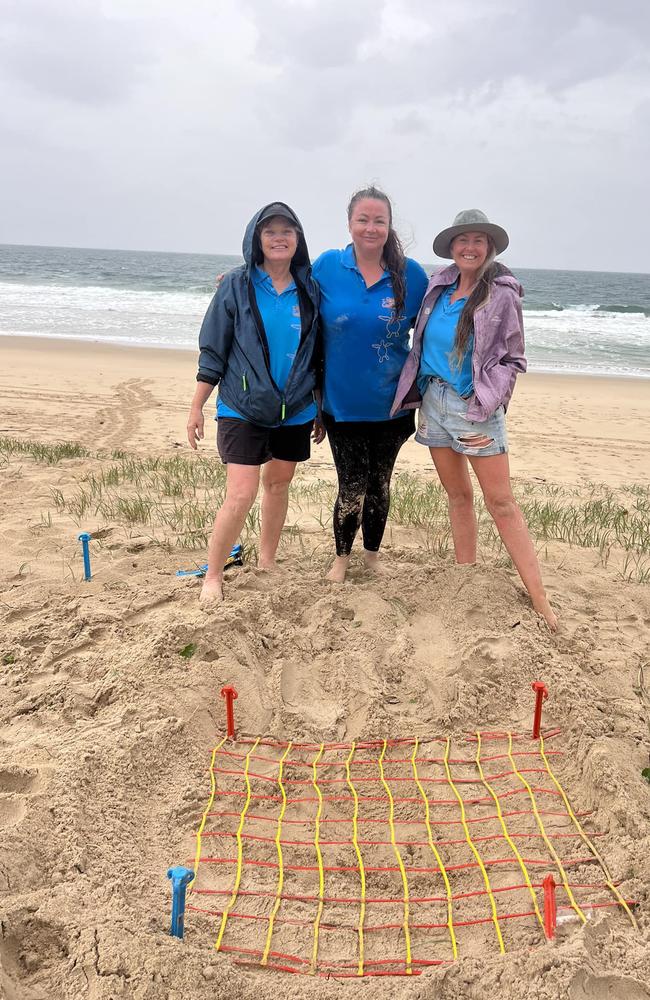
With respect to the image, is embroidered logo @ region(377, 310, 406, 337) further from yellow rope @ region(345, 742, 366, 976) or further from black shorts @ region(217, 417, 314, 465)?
yellow rope @ region(345, 742, 366, 976)

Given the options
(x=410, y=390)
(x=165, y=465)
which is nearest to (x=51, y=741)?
(x=410, y=390)

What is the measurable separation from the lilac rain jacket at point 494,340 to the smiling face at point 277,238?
65 cm

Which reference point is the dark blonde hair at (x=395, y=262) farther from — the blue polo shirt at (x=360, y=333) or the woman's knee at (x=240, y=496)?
the woman's knee at (x=240, y=496)

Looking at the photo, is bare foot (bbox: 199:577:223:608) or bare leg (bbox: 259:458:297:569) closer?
bare foot (bbox: 199:577:223:608)

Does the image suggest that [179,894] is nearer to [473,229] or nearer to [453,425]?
[453,425]

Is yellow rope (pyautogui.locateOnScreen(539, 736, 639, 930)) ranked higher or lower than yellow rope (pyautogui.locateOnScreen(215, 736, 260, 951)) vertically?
higher

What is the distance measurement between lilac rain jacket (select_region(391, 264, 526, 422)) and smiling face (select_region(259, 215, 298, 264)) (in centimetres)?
65

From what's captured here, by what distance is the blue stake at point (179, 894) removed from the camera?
1741mm

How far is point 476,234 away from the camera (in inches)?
121

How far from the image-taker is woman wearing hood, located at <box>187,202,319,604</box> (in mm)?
3197

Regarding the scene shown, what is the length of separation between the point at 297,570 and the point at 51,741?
165 cm

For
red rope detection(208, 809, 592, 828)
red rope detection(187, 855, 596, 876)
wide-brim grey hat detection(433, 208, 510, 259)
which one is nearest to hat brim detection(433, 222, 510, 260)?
wide-brim grey hat detection(433, 208, 510, 259)

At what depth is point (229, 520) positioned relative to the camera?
3.37 metres

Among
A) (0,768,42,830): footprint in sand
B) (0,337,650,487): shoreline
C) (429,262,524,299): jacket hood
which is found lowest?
(0,337,650,487): shoreline
